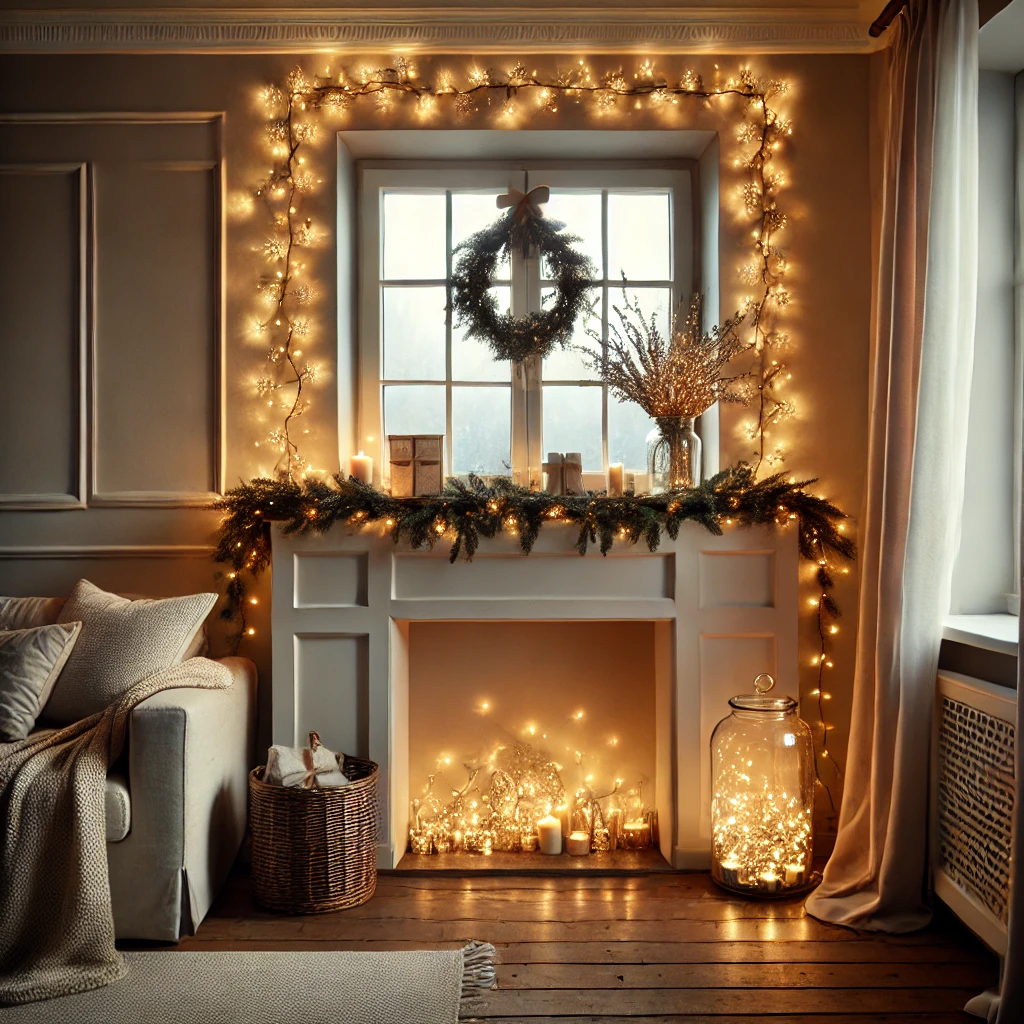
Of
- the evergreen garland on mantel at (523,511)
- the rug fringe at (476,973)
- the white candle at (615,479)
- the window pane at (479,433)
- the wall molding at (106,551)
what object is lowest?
the rug fringe at (476,973)

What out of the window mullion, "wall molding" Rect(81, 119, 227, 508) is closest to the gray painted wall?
the window mullion

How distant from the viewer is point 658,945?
2.13 m

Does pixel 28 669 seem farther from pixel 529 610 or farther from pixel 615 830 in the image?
pixel 615 830

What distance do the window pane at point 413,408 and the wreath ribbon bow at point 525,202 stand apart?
65 centimetres

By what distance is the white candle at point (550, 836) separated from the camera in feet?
8.89

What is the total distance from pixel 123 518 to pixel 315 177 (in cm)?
129

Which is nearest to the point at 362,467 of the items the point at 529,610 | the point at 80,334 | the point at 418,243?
the point at 529,610

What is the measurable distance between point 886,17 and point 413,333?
1747 millimetres

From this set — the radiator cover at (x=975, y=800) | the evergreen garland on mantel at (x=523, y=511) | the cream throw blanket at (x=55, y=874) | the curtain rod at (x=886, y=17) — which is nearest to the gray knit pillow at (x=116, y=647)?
A: the cream throw blanket at (x=55, y=874)

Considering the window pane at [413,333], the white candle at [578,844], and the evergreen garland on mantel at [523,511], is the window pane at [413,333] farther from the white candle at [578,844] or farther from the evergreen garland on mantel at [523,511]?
the white candle at [578,844]

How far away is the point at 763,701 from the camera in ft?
8.11

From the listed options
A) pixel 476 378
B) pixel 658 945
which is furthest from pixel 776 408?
pixel 658 945

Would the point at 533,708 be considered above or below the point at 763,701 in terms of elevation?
below

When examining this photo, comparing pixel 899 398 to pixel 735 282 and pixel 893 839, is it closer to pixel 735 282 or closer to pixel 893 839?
pixel 735 282
